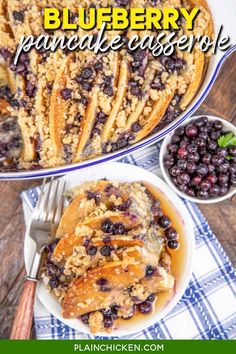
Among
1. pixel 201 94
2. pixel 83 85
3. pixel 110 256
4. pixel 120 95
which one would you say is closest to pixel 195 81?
pixel 201 94

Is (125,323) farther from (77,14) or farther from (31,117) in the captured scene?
(77,14)

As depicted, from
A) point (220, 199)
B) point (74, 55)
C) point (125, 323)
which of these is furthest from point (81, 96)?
point (125, 323)

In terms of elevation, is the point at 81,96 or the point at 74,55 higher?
the point at 74,55

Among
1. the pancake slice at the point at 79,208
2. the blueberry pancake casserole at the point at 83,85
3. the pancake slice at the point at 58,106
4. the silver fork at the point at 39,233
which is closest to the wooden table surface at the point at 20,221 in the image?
the silver fork at the point at 39,233

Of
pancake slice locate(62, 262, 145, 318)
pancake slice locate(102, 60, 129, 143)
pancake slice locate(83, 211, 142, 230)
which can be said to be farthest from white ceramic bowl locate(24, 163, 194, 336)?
pancake slice locate(102, 60, 129, 143)

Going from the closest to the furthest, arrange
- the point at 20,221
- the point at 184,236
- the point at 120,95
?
1. the point at 120,95
2. the point at 184,236
3. the point at 20,221

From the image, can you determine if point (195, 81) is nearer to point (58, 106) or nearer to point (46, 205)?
point (58, 106)

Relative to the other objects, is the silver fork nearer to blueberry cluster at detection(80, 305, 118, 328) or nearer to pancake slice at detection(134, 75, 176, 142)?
blueberry cluster at detection(80, 305, 118, 328)
